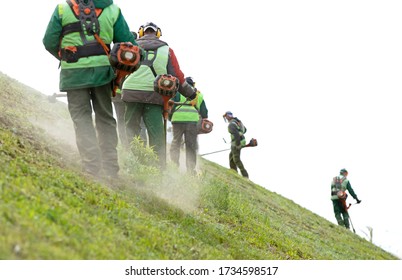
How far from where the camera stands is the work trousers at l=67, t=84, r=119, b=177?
23.1 feet

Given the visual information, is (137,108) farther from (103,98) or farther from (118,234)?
(118,234)

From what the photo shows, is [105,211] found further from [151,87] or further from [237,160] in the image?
[237,160]

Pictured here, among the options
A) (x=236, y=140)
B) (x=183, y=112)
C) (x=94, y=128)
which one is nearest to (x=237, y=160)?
(x=236, y=140)

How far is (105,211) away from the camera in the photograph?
18.0ft

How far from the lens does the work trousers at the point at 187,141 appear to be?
39.6 feet

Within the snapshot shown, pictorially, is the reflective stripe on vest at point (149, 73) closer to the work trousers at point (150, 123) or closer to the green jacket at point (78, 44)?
the work trousers at point (150, 123)

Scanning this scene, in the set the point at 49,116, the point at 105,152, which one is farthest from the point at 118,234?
the point at 49,116

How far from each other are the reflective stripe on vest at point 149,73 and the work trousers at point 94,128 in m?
1.25

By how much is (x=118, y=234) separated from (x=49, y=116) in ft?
20.2

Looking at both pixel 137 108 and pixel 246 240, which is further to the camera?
pixel 137 108

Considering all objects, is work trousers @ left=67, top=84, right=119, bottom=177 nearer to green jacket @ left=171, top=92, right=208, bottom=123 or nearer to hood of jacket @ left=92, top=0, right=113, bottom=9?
hood of jacket @ left=92, top=0, right=113, bottom=9

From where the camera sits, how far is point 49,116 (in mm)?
10594

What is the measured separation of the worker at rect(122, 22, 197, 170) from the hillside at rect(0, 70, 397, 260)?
42 centimetres
